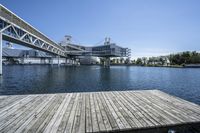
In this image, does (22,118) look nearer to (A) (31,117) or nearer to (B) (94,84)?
(A) (31,117)

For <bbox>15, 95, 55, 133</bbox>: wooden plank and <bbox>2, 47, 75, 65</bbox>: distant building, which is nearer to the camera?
<bbox>15, 95, 55, 133</bbox>: wooden plank

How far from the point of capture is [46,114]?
5613 mm

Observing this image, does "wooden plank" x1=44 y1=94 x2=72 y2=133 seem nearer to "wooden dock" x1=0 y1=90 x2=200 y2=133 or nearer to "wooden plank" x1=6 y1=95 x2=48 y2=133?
"wooden dock" x1=0 y1=90 x2=200 y2=133

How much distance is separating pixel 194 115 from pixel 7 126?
6893mm

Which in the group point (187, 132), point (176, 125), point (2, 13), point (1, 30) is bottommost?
point (187, 132)

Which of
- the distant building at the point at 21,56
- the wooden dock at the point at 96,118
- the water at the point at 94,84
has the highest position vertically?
the distant building at the point at 21,56

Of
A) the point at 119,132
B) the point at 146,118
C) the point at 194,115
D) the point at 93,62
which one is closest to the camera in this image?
the point at 119,132

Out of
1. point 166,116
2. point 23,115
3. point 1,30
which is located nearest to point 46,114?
point 23,115

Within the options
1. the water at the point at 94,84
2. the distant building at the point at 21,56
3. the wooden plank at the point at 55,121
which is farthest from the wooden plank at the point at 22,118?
the distant building at the point at 21,56

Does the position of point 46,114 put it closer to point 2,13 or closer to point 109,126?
point 109,126

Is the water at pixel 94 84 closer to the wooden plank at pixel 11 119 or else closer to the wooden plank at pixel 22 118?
the wooden plank at pixel 22 118

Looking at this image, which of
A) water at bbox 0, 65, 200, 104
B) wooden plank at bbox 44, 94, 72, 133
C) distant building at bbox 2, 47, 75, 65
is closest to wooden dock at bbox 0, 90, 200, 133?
wooden plank at bbox 44, 94, 72, 133

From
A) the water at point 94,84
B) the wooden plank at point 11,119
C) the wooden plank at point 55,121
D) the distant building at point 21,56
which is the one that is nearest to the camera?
the wooden plank at point 55,121

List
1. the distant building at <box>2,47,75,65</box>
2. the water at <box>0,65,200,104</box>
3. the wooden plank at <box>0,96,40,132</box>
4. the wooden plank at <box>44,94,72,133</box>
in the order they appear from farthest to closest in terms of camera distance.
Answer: the distant building at <box>2,47,75,65</box>
the water at <box>0,65,200,104</box>
the wooden plank at <box>0,96,40,132</box>
the wooden plank at <box>44,94,72,133</box>
